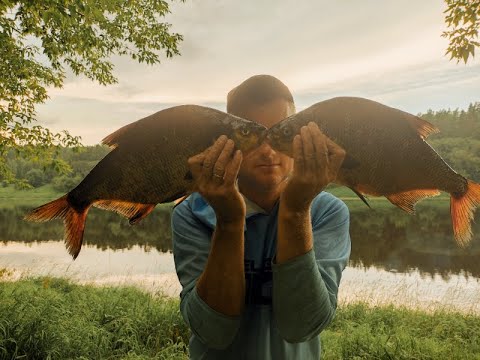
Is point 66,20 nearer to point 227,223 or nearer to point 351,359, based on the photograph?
point 227,223

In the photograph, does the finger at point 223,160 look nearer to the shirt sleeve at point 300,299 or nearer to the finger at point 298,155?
the finger at point 298,155

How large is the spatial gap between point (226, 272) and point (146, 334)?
488 centimetres

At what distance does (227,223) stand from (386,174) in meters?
0.78

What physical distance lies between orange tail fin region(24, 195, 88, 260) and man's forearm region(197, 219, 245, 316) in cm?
67

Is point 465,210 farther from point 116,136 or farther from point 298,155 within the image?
point 116,136

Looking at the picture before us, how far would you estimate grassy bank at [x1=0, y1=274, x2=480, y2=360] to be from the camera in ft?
16.0

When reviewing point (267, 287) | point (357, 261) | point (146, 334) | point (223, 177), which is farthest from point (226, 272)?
point (357, 261)

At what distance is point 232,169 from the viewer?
74.8 inches

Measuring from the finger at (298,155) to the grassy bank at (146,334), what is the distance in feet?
13.2

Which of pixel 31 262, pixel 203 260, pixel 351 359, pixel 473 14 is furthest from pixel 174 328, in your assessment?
pixel 31 262

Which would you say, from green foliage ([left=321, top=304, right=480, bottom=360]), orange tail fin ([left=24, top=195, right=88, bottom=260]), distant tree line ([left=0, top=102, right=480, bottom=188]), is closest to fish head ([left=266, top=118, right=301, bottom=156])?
orange tail fin ([left=24, top=195, right=88, bottom=260])

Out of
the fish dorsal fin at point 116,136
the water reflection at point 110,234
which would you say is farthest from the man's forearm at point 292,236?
the water reflection at point 110,234

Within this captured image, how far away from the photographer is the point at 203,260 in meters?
2.10

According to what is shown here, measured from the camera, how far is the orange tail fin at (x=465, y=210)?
2076mm
